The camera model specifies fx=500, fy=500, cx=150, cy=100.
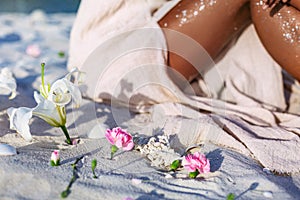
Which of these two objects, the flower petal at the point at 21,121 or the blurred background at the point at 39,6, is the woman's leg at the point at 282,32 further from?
the blurred background at the point at 39,6

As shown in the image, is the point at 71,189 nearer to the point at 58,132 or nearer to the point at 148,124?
the point at 58,132

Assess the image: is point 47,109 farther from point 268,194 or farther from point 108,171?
point 268,194

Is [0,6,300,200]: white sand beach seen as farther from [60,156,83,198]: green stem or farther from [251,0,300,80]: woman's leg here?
[251,0,300,80]: woman's leg

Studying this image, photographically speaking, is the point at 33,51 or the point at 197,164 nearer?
the point at 197,164

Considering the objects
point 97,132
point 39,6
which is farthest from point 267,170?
point 39,6

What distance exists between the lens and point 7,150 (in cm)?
148

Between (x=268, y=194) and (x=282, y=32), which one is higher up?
(x=282, y=32)

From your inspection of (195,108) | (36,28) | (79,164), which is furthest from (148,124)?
(36,28)

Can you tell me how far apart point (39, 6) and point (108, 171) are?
14.5ft

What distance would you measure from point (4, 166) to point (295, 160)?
0.90 m

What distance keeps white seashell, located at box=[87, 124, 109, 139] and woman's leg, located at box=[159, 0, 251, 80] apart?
0.44 m

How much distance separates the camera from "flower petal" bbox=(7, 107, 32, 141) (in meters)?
1.52

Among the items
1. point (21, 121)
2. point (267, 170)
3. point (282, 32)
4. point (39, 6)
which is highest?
point (282, 32)

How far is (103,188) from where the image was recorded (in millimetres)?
1330
